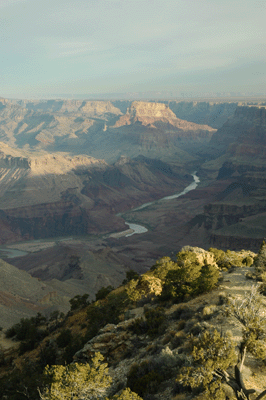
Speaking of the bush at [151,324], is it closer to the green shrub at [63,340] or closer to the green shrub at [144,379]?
the green shrub at [144,379]

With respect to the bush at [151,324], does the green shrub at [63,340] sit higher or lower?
lower

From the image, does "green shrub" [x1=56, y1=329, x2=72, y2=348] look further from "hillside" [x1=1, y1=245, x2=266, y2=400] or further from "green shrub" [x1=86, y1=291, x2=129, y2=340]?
"green shrub" [x1=86, y1=291, x2=129, y2=340]

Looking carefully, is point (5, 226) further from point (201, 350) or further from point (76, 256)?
point (201, 350)

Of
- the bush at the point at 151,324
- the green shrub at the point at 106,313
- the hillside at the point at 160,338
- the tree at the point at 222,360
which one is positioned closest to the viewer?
the tree at the point at 222,360

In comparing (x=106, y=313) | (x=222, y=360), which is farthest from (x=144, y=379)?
(x=106, y=313)

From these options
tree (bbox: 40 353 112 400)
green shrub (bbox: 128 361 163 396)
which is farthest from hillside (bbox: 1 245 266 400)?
tree (bbox: 40 353 112 400)

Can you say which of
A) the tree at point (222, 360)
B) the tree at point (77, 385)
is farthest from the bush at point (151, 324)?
the tree at point (222, 360)

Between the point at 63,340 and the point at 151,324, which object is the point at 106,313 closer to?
the point at 63,340

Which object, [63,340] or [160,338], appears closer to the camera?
[160,338]

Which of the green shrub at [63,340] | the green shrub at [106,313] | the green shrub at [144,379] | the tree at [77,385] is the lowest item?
the green shrub at [63,340]
